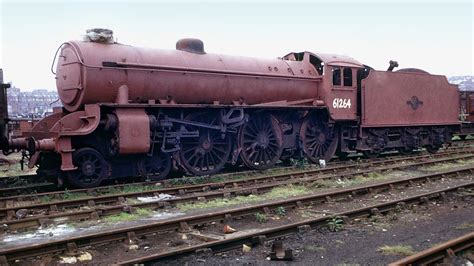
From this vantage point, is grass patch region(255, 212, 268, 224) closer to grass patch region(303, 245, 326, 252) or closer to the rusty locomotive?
grass patch region(303, 245, 326, 252)

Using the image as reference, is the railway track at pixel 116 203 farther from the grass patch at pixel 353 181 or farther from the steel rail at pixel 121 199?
the grass patch at pixel 353 181

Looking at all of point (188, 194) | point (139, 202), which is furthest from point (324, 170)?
point (139, 202)

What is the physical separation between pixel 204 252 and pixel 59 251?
5.59 ft

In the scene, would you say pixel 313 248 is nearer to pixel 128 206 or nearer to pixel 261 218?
pixel 261 218

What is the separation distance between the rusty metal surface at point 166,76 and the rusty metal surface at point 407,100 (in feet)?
9.83

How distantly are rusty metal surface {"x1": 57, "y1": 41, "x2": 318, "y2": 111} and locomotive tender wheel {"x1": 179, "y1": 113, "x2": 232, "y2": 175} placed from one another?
59cm

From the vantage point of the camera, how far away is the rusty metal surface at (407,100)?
1661 centimetres

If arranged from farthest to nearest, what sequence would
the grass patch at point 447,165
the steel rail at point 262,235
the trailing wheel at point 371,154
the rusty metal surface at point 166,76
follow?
the trailing wheel at point 371,154 < the grass patch at point 447,165 < the rusty metal surface at point 166,76 < the steel rail at point 262,235

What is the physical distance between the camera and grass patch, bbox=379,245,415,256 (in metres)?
5.89

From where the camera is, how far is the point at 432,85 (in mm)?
19172

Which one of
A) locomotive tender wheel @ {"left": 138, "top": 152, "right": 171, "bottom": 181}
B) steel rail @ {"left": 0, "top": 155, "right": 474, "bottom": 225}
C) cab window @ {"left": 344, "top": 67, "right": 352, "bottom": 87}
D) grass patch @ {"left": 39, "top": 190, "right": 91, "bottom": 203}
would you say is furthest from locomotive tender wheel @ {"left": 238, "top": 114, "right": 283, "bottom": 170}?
grass patch @ {"left": 39, "top": 190, "right": 91, "bottom": 203}

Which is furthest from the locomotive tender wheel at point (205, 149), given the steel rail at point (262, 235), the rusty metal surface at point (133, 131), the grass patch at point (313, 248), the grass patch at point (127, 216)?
the grass patch at point (313, 248)

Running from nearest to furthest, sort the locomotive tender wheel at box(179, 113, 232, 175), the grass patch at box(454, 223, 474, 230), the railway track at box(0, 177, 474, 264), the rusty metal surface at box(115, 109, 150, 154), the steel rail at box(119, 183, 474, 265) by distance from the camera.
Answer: the steel rail at box(119, 183, 474, 265)
the railway track at box(0, 177, 474, 264)
the grass patch at box(454, 223, 474, 230)
the rusty metal surface at box(115, 109, 150, 154)
the locomotive tender wheel at box(179, 113, 232, 175)

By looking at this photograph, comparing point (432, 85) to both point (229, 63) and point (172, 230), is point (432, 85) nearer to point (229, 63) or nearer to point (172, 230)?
point (229, 63)
